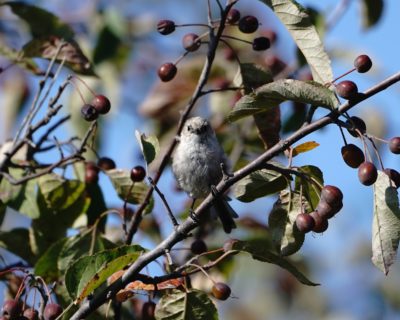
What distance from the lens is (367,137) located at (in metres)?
1.99

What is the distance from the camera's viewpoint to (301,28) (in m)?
2.38

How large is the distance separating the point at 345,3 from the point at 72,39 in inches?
68.5

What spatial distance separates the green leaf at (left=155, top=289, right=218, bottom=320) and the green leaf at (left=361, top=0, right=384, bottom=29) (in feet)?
7.02

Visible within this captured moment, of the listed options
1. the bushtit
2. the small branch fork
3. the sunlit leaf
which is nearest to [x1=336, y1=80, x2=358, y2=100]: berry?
the small branch fork

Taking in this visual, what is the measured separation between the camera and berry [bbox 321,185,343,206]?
6.69 ft

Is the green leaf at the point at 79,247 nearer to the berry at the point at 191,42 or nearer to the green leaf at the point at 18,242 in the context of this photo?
the green leaf at the point at 18,242

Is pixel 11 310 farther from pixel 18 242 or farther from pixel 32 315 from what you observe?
pixel 18 242

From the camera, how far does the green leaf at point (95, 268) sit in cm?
214

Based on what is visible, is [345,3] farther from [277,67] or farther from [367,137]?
[367,137]

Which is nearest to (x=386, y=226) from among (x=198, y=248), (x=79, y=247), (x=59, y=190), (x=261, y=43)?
(x=198, y=248)

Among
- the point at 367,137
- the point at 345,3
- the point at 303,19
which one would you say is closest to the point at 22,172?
the point at 303,19

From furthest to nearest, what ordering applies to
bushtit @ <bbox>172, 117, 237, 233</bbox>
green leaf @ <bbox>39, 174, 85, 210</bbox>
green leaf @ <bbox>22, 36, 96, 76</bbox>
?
bushtit @ <bbox>172, 117, 237, 233</bbox> < green leaf @ <bbox>22, 36, 96, 76</bbox> < green leaf @ <bbox>39, 174, 85, 210</bbox>

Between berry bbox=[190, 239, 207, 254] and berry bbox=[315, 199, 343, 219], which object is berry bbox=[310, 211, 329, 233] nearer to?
berry bbox=[315, 199, 343, 219]

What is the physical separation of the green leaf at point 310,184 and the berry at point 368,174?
0.20 m
